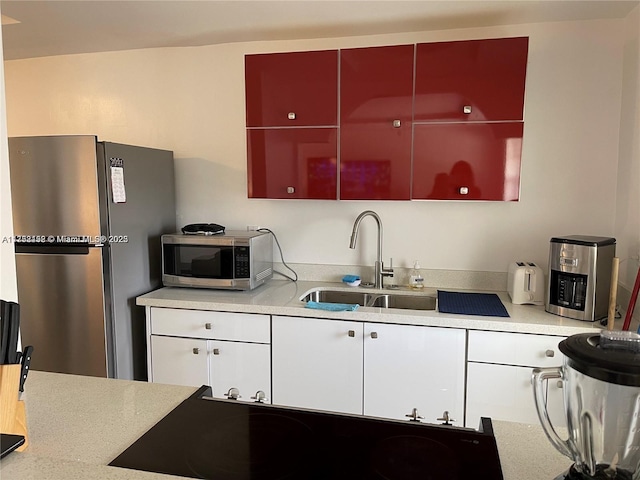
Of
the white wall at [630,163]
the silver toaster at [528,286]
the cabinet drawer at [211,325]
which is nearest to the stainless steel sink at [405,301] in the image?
the silver toaster at [528,286]

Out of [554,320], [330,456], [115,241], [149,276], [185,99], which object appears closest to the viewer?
[330,456]

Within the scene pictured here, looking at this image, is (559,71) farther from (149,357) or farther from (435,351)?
(149,357)

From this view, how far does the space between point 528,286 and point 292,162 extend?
4.54 feet

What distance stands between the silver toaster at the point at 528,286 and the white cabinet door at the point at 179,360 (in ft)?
5.34

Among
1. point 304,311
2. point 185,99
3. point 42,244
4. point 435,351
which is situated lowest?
point 435,351

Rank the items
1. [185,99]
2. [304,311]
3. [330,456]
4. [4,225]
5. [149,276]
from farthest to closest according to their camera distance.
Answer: [185,99]
[149,276]
[304,311]
[4,225]
[330,456]

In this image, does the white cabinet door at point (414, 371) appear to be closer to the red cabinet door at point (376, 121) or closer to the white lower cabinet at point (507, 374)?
the white lower cabinet at point (507, 374)

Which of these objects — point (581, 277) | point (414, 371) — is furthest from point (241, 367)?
point (581, 277)

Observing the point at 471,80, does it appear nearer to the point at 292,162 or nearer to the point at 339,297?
the point at 292,162

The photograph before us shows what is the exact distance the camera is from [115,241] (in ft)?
8.02

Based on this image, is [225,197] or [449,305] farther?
[225,197]

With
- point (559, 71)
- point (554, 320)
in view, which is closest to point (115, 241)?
point (554, 320)

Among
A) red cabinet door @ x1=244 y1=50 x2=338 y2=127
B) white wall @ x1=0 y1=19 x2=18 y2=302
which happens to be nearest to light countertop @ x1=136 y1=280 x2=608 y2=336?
red cabinet door @ x1=244 y1=50 x2=338 y2=127

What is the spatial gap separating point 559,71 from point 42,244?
112 inches
